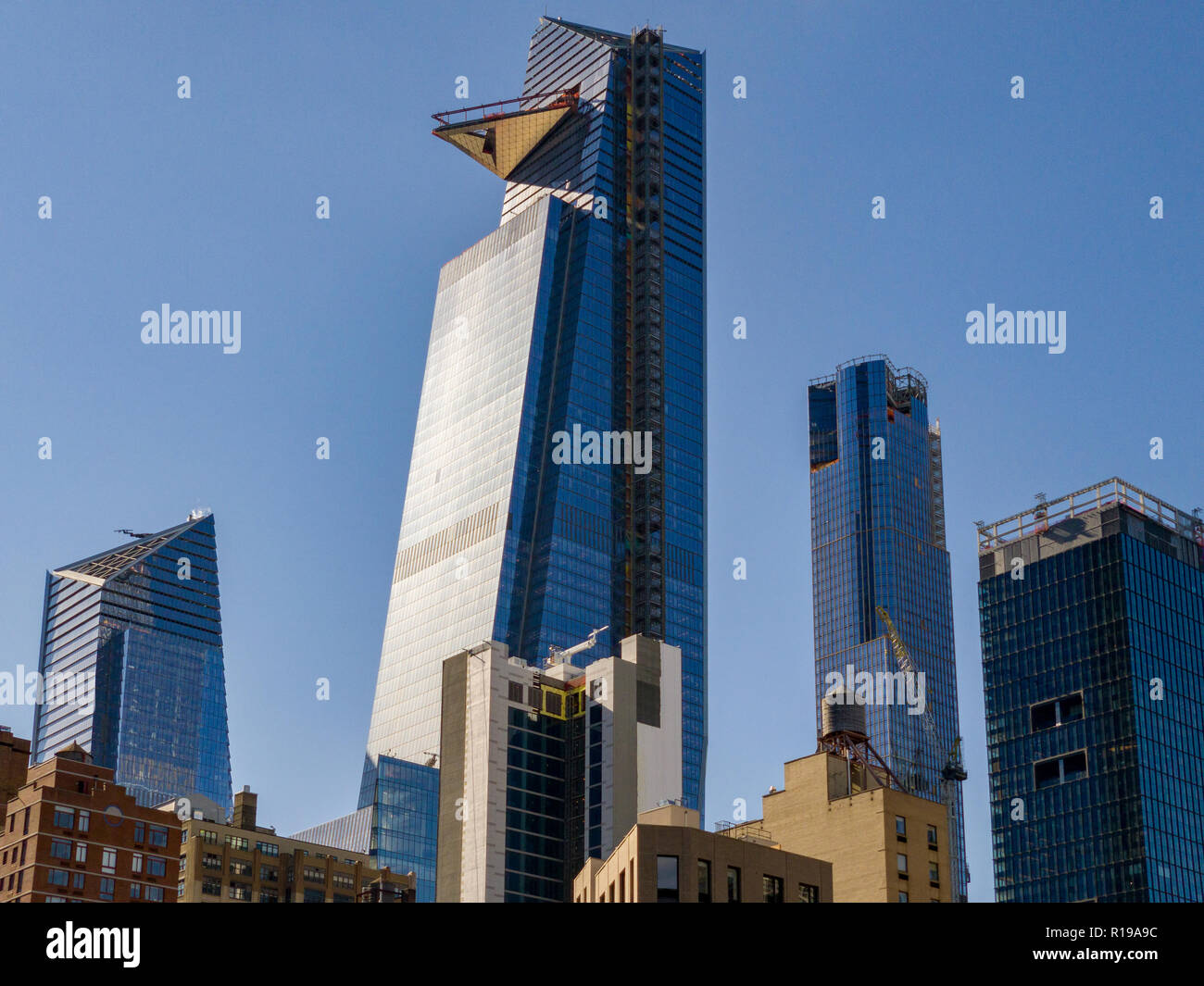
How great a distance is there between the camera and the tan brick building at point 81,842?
165 metres

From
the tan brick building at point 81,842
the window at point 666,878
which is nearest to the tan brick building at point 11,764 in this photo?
the tan brick building at point 81,842

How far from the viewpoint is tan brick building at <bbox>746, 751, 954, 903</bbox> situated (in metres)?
131

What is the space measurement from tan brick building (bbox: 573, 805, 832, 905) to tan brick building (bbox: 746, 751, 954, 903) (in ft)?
54.8

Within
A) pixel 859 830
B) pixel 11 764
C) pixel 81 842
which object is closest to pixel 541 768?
pixel 81 842

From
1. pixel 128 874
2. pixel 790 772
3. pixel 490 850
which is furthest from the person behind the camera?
pixel 128 874

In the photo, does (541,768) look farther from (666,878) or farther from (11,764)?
(666,878)

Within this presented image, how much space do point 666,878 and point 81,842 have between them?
86.2 metres

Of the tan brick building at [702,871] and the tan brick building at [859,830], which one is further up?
the tan brick building at [859,830]

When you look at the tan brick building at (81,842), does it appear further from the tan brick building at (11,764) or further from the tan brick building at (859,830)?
the tan brick building at (859,830)
